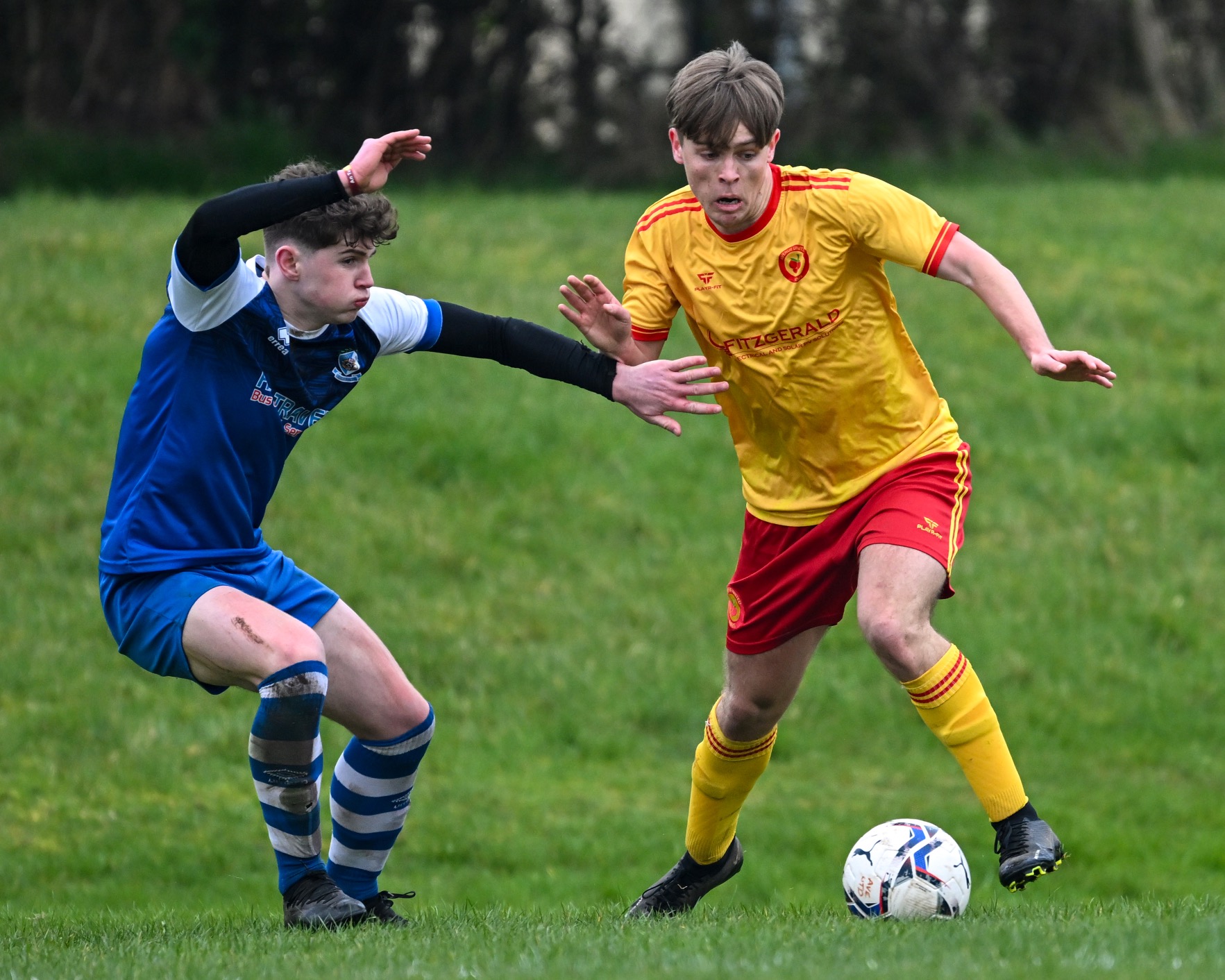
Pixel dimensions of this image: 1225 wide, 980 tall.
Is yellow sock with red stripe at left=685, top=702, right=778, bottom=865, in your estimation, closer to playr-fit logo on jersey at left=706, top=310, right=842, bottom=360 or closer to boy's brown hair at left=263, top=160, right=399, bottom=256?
playr-fit logo on jersey at left=706, top=310, right=842, bottom=360

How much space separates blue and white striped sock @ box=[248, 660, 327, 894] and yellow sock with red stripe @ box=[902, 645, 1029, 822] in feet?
5.89

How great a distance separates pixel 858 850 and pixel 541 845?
3.19 meters

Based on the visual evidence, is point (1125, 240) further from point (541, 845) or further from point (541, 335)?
point (541, 335)

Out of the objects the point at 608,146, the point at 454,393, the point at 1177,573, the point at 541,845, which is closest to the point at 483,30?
the point at 608,146

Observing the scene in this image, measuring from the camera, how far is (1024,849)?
16.1 feet

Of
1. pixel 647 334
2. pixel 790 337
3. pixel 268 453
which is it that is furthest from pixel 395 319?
pixel 790 337

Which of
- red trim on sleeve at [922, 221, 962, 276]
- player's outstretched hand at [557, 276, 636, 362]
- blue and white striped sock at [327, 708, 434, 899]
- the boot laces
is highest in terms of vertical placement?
red trim on sleeve at [922, 221, 962, 276]

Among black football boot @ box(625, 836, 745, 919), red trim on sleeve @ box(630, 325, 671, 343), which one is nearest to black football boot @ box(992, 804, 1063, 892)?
black football boot @ box(625, 836, 745, 919)

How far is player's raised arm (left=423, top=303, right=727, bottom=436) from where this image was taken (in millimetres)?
5379

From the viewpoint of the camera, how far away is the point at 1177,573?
36.6 ft

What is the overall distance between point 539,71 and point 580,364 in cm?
1438

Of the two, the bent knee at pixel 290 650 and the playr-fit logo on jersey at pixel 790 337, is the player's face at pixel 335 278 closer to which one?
the bent knee at pixel 290 650

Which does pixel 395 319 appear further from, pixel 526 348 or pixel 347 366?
pixel 526 348

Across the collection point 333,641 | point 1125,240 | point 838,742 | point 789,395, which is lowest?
point 838,742
